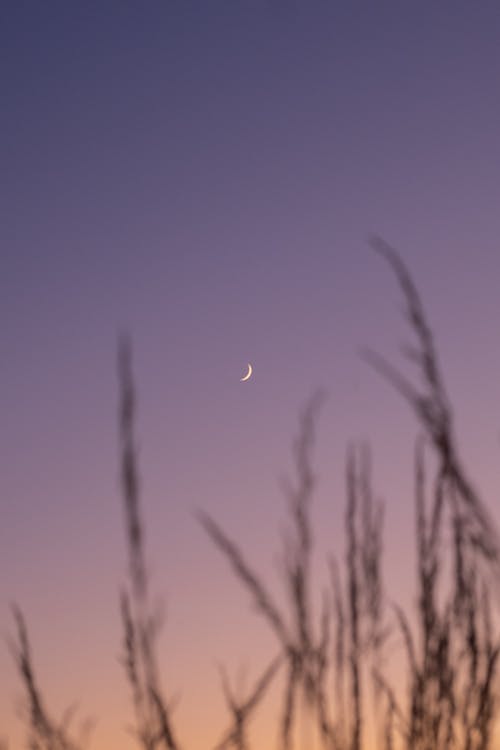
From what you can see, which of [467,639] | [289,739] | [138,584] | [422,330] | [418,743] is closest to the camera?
[422,330]

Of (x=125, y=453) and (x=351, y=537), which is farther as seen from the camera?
(x=351, y=537)

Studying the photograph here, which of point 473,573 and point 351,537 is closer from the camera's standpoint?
point 473,573

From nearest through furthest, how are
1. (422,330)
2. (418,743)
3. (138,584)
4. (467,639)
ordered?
1. (422,330)
2. (138,584)
3. (467,639)
4. (418,743)

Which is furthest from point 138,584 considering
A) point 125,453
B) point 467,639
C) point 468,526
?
point 467,639

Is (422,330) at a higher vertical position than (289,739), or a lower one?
higher

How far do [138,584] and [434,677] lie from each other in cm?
66

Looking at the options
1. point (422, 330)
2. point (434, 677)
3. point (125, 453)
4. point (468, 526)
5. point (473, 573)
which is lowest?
point (434, 677)

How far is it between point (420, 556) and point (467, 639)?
6.5 inches

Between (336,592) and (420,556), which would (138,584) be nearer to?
(420,556)

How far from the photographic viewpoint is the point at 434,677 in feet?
6.58

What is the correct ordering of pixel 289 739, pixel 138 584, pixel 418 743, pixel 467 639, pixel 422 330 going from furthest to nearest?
pixel 289 739
pixel 418 743
pixel 467 639
pixel 138 584
pixel 422 330

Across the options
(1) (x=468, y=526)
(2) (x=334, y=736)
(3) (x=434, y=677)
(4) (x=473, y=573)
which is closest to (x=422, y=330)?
(1) (x=468, y=526)

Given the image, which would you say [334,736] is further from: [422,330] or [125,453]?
[422,330]

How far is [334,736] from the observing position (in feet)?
6.77
